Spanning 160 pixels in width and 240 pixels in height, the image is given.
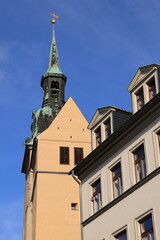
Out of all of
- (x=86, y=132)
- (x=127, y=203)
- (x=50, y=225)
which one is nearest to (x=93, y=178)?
(x=127, y=203)

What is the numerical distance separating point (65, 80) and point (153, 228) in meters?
47.2

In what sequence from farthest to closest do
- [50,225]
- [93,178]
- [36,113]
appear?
[36,113], [50,225], [93,178]

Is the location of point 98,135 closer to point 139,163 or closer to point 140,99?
point 140,99

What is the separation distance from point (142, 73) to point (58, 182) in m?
24.3

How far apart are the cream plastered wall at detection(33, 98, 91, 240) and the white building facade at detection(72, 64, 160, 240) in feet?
59.6

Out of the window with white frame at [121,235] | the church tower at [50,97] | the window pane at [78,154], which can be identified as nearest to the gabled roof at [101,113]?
the window with white frame at [121,235]

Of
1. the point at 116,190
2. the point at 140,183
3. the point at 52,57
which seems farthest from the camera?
the point at 52,57

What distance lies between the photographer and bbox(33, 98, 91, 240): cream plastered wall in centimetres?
4603

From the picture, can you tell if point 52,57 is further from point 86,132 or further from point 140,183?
point 140,183

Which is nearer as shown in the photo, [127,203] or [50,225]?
[127,203]

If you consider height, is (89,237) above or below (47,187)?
below

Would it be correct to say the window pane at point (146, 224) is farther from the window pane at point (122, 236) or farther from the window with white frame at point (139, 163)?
the window with white frame at point (139, 163)

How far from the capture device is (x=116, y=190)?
2544 cm

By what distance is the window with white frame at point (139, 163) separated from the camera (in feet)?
78.0
